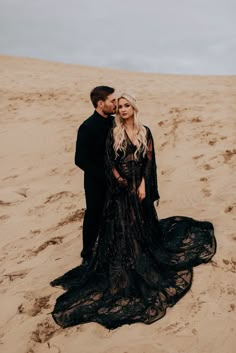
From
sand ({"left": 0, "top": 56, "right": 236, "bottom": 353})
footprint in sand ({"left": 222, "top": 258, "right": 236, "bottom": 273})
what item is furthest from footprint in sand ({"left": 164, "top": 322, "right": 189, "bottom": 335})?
footprint in sand ({"left": 222, "top": 258, "right": 236, "bottom": 273})

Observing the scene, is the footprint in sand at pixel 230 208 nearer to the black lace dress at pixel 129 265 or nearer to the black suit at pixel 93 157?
the black lace dress at pixel 129 265

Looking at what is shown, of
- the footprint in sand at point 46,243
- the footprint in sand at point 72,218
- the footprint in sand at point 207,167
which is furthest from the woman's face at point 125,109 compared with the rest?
the footprint in sand at point 207,167

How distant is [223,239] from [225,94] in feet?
21.1

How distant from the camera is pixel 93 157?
3.19 metres

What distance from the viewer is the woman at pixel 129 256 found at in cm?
284

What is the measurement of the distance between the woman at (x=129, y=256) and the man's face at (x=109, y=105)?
0.28m

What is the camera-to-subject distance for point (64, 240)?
4.32 meters

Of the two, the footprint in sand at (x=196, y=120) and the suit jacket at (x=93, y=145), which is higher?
the suit jacket at (x=93, y=145)

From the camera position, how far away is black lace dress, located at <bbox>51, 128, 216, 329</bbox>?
2848mm

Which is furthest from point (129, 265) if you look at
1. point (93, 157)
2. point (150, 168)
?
point (93, 157)

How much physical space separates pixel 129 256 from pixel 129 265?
0.07 m

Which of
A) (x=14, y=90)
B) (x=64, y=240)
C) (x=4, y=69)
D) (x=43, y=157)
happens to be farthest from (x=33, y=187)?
(x=4, y=69)

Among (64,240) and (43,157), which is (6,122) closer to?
(43,157)

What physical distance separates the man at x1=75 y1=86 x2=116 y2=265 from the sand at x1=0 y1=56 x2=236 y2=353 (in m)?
0.34
